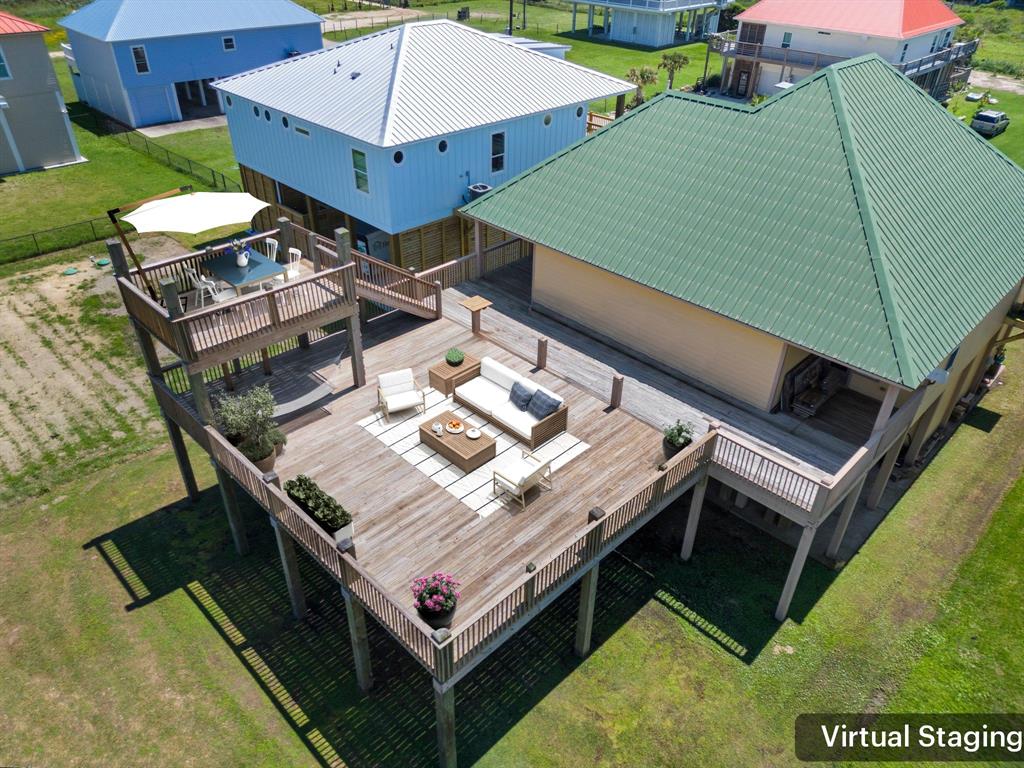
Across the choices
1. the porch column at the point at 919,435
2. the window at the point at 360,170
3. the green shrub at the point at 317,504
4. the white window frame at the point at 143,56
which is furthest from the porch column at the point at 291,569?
the white window frame at the point at 143,56

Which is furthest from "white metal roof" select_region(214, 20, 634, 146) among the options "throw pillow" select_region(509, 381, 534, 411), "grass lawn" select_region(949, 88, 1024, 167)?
"grass lawn" select_region(949, 88, 1024, 167)

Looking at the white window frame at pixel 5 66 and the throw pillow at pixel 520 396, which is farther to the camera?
the white window frame at pixel 5 66

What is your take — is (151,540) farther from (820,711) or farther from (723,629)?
(820,711)

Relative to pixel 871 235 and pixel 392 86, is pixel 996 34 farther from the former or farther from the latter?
pixel 871 235

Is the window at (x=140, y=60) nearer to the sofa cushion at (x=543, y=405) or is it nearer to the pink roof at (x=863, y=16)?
the pink roof at (x=863, y=16)

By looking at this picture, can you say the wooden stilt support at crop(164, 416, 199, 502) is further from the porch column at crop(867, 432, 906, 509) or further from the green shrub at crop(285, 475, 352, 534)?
the porch column at crop(867, 432, 906, 509)

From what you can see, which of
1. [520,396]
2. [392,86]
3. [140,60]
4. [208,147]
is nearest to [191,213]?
[392,86]
